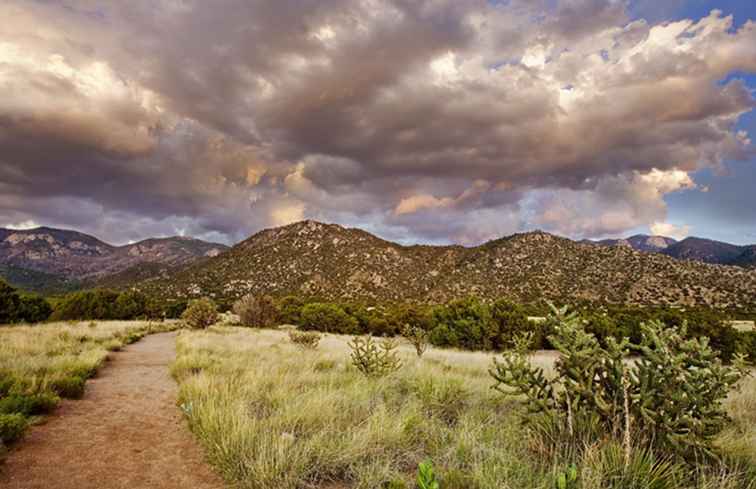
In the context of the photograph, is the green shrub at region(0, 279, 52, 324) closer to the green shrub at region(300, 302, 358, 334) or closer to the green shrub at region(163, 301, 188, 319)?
the green shrub at region(163, 301, 188, 319)

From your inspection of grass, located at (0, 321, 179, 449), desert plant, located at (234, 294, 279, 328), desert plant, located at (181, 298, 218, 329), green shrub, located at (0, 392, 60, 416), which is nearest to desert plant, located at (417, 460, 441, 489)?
grass, located at (0, 321, 179, 449)

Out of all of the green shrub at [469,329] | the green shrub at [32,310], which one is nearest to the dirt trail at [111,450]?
the green shrub at [469,329]

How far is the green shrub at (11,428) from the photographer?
15.8ft

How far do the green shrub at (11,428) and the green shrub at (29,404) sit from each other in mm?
769

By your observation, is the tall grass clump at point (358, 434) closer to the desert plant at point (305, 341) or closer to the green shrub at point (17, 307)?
the desert plant at point (305, 341)

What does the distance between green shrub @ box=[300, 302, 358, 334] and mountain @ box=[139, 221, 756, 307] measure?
37919 millimetres

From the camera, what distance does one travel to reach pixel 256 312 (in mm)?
42125

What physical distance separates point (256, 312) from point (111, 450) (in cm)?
3877

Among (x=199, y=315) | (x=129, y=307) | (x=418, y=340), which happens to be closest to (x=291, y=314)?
(x=199, y=315)

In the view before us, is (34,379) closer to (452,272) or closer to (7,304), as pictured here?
(7,304)

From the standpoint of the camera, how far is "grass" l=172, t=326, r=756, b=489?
3523mm

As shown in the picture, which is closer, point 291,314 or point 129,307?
point 129,307

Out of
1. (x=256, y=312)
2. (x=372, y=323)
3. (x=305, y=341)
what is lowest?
(x=372, y=323)

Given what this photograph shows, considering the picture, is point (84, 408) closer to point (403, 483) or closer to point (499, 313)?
Result: point (403, 483)
